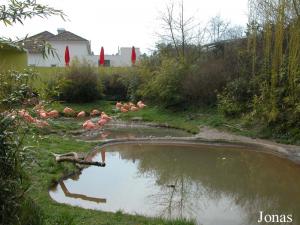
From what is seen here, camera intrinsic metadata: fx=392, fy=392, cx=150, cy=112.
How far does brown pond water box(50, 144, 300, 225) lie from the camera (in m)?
6.43

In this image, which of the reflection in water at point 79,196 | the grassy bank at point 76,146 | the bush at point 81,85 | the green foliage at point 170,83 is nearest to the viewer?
the grassy bank at point 76,146

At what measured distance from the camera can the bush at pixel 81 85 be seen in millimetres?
22203

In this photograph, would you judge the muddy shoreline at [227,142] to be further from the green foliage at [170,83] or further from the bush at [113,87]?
the bush at [113,87]

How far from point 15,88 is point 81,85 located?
749 inches

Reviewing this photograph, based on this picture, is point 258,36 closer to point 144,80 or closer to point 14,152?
point 144,80

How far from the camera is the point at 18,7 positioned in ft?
9.70

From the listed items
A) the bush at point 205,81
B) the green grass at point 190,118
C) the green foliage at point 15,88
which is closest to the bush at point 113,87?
the green grass at point 190,118

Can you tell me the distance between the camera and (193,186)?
784 centimetres

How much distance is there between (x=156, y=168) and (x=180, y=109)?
29.1 ft

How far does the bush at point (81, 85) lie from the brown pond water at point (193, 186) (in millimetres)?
11524

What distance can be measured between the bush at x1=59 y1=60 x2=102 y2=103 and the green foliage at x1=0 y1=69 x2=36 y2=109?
18588mm

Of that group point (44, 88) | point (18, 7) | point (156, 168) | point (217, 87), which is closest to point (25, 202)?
point (44, 88)

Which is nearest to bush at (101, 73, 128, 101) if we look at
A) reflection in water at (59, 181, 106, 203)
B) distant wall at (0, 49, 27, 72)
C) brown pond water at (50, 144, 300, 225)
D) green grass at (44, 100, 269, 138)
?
green grass at (44, 100, 269, 138)

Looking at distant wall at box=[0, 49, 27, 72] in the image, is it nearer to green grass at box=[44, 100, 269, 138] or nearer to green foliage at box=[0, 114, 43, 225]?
green foliage at box=[0, 114, 43, 225]
